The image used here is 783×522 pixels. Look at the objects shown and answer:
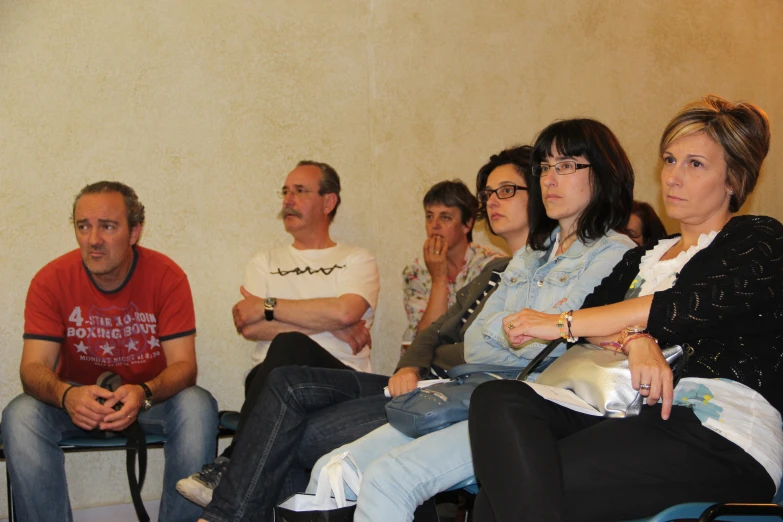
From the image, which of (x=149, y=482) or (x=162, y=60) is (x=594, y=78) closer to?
(x=162, y=60)

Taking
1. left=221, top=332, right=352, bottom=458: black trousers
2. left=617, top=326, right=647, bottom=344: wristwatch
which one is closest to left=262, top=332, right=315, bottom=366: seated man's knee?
left=221, top=332, right=352, bottom=458: black trousers

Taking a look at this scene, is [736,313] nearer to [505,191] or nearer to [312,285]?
[505,191]

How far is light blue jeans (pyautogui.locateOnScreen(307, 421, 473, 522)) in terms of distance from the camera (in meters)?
1.98

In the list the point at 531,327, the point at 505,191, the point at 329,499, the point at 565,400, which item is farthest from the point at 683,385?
the point at 505,191

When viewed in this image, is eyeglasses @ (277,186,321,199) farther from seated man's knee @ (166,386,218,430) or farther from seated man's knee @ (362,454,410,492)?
seated man's knee @ (362,454,410,492)

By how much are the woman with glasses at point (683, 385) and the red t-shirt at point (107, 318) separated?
188 centimetres

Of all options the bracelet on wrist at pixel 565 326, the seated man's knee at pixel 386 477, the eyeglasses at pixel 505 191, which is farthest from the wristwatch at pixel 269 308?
the bracelet on wrist at pixel 565 326

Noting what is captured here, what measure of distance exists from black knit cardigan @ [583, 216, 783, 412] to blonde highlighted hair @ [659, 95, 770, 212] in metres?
0.18

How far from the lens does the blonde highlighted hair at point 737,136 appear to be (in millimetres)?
2020

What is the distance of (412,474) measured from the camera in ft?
6.56

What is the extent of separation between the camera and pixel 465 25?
442 cm

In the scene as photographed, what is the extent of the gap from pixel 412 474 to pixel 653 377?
25.1 inches

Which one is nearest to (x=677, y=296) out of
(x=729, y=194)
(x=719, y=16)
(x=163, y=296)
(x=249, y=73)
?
(x=729, y=194)

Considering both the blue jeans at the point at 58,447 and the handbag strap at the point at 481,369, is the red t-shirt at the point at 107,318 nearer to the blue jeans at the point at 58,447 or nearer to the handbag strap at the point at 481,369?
the blue jeans at the point at 58,447
